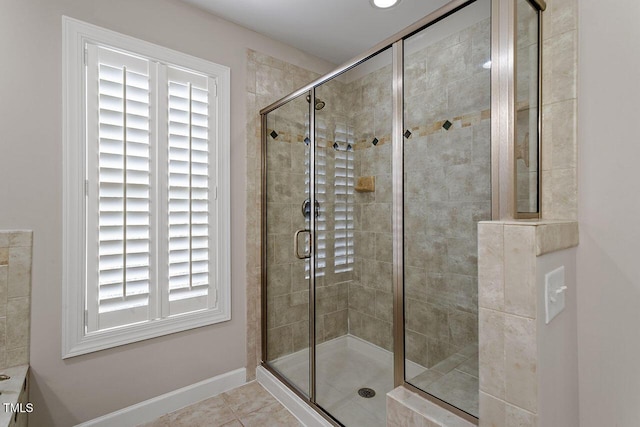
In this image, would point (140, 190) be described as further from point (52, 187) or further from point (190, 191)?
point (52, 187)

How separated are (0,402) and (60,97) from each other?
1400mm

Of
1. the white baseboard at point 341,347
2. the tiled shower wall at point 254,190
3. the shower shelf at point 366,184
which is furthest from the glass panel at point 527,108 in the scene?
the tiled shower wall at point 254,190

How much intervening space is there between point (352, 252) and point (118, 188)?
1463mm

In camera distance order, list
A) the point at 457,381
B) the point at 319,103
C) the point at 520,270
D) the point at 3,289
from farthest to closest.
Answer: the point at 319,103
the point at 3,289
the point at 457,381
the point at 520,270


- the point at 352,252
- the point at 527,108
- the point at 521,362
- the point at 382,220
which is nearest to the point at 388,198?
the point at 382,220

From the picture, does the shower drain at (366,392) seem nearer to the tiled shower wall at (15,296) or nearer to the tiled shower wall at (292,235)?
the tiled shower wall at (292,235)

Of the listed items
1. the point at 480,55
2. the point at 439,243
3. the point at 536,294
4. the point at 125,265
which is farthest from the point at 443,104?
the point at 125,265

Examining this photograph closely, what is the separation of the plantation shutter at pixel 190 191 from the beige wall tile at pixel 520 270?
5.66 ft

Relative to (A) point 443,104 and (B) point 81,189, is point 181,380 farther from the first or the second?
(A) point 443,104

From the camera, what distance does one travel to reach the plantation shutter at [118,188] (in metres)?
1.65

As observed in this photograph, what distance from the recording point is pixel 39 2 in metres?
1.53

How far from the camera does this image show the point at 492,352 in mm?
906

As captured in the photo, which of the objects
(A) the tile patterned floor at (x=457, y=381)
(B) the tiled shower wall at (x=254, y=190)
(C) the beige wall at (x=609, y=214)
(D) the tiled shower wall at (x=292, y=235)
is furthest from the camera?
(B) the tiled shower wall at (x=254, y=190)

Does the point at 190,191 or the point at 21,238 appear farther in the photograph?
the point at 190,191
